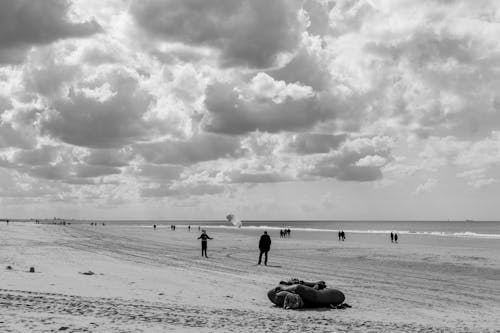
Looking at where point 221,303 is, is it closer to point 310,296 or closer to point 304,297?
point 304,297

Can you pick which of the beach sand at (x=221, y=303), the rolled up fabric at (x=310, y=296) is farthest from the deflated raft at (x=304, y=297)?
the beach sand at (x=221, y=303)

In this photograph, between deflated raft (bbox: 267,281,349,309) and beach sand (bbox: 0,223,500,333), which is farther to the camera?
deflated raft (bbox: 267,281,349,309)

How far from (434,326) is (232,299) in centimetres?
569

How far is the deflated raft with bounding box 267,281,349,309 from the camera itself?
1310cm

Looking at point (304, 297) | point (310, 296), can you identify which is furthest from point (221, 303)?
point (310, 296)

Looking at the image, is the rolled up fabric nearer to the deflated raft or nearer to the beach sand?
the deflated raft

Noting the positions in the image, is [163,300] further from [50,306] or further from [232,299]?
[50,306]

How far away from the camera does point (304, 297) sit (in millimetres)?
13289

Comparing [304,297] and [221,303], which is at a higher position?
[304,297]

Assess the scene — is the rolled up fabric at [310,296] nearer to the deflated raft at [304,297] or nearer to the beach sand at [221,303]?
the deflated raft at [304,297]

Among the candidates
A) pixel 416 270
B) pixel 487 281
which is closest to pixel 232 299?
pixel 487 281

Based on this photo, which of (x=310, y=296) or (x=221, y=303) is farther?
(x=221, y=303)

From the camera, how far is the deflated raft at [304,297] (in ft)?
43.0

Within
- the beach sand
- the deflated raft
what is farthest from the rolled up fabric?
the beach sand
